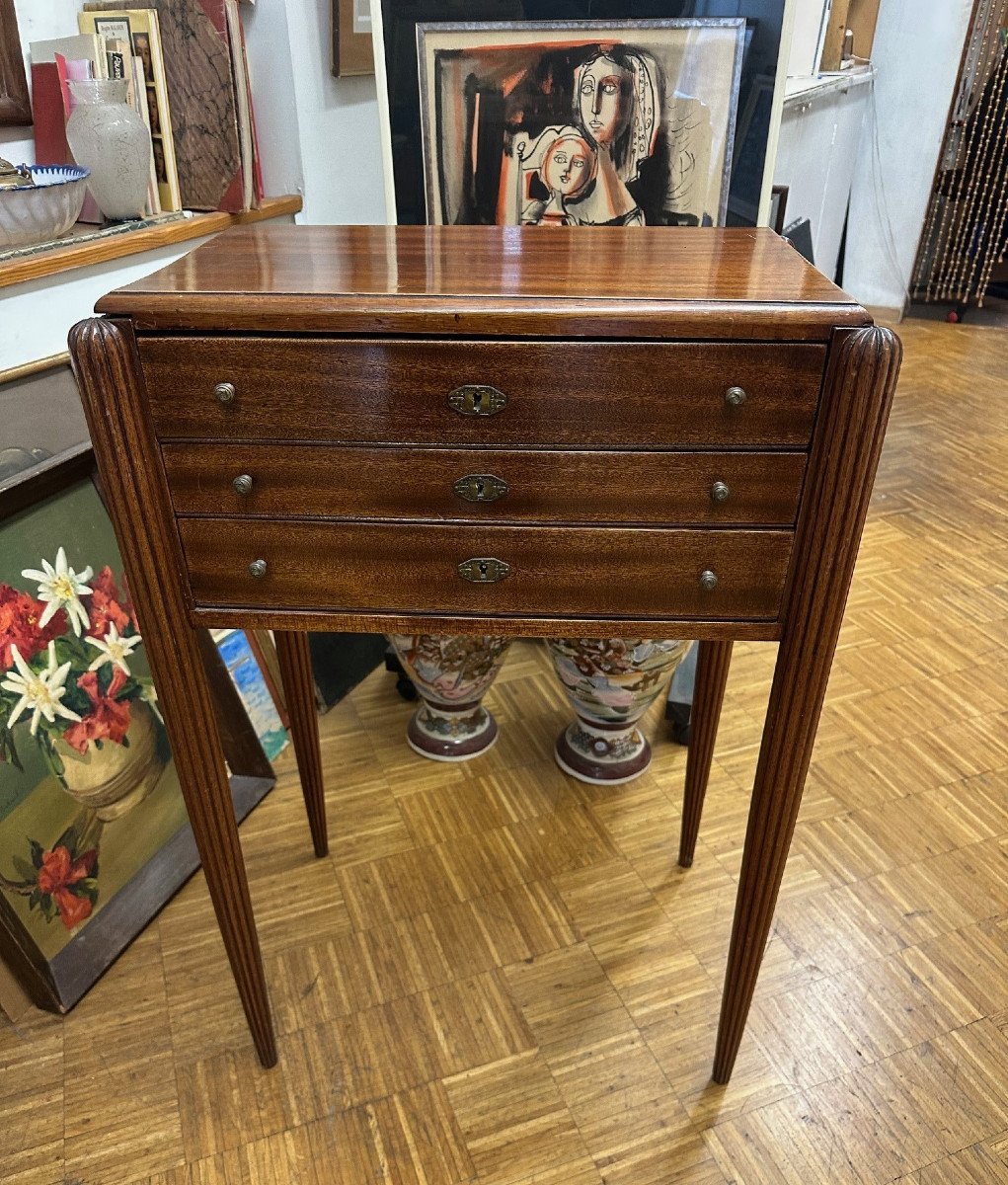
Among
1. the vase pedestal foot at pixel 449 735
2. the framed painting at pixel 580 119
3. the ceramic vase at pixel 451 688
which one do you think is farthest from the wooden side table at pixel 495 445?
the vase pedestal foot at pixel 449 735

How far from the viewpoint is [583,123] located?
1.23m

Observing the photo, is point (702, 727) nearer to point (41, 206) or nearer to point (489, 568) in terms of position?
point (489, 568)

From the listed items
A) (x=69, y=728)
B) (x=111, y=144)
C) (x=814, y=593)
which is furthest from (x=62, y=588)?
(x=814, y=593)

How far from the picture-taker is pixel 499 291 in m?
0.71

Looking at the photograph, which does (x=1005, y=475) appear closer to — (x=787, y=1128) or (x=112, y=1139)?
(x=787, y=1128)

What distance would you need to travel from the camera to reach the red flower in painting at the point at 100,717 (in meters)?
1.22

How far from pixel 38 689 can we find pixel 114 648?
0.40 feet

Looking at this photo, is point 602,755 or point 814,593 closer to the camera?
point 814,593

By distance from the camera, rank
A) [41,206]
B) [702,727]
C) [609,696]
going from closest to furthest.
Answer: [41,206] < [702,727] < [609,696]

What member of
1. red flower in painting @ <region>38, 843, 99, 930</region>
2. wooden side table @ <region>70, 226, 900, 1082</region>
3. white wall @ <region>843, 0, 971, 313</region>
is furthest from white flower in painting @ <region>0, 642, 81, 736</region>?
white wall @ <region>843, 0, 971, 313</region>

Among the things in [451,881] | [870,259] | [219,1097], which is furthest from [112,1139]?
[870,259]

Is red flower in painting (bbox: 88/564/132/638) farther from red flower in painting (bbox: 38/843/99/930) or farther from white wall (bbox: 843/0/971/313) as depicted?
white wall (bbox: 843/0/971/313)

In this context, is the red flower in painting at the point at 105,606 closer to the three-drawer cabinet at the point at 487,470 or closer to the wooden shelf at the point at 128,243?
the wooden shelf at the point at 128,243

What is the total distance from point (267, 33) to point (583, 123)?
48 centimetres
